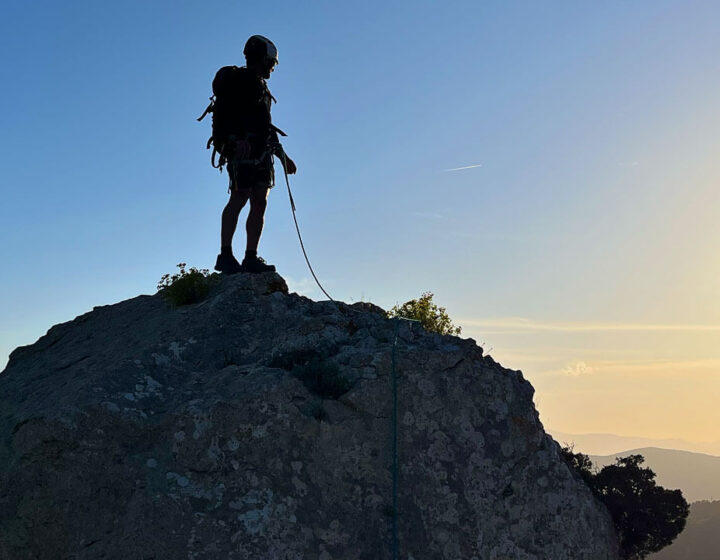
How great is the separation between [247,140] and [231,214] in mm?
1058

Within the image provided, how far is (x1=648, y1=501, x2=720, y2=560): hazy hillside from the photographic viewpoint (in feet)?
200

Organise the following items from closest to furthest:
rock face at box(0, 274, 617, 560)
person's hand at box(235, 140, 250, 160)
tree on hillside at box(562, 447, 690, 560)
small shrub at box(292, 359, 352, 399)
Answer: rock face at box(0, 274, 617, 560) < small shrub at box(292, 359, 352, 399) < tree on hillside at box(562, 447, 690, 560) < person's hand at box(235, 140, 250, 160)

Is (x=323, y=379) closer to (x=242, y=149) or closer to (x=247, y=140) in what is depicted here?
(x=242, y=149)

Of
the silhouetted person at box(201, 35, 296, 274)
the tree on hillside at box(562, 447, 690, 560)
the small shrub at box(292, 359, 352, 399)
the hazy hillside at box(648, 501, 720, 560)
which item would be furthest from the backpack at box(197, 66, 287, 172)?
the hazy hillside at box(648, 501, 720, 560)

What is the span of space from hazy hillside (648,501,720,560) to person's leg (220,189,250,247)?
188 feet

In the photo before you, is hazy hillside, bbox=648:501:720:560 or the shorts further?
hazy hillside, bbox=648:501:720:560

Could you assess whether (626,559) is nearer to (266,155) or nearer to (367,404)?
(367,404)

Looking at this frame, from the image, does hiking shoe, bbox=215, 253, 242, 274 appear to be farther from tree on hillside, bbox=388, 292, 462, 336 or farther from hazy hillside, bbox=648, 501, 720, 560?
hazy hillside, bbox=648, 501, 720, 560

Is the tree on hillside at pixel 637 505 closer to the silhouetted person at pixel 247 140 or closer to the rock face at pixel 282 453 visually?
the rock face at pixel 282 453

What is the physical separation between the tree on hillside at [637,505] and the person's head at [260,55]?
671 cm

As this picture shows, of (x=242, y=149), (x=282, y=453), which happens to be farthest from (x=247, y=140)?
(x=282, y=453)

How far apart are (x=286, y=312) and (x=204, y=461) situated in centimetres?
246

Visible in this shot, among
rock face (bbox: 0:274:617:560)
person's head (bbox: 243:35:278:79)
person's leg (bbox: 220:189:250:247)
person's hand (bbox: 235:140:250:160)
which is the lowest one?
rock face (bbox: 0:274:617:560)

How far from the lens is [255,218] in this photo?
10164mm
